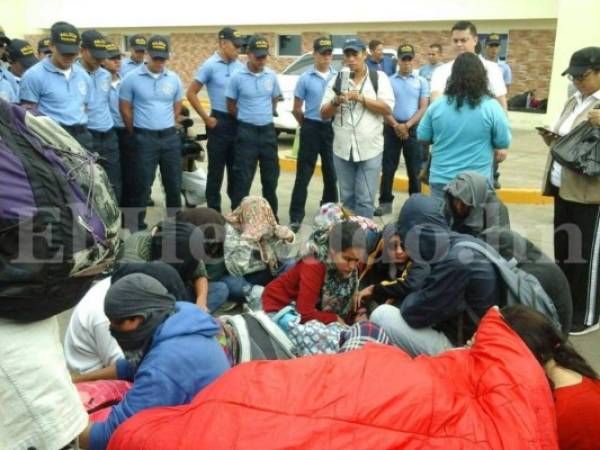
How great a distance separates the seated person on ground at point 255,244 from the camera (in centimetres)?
464

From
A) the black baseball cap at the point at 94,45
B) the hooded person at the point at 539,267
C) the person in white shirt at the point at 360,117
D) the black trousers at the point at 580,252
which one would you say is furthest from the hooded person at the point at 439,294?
the black baseball cap at the point at 94,45

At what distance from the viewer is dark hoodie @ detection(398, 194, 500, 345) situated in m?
3.07

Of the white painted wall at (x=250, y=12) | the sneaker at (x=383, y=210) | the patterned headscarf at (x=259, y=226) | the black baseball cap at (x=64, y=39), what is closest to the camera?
the patterned headscarf at (x=259, y=226)

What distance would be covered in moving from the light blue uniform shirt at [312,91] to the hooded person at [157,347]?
4047 mm

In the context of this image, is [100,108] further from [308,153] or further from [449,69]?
[449,69]

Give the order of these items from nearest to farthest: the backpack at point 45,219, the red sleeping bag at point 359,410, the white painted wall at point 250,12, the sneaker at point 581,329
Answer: the backpack at point 45,219 < the red sleeping bag at point 359,410 < the sneaker at point 581,329 < the white painted wall at point 250,12

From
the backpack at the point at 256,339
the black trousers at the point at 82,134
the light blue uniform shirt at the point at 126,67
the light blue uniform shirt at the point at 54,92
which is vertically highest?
the light blue uniform shirt at the point at 126,67

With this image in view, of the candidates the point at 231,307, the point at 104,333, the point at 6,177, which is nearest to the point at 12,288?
the point at 6,177

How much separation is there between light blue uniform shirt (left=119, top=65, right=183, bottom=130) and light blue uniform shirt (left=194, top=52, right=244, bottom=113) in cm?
52

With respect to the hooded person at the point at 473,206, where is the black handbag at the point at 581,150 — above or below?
above

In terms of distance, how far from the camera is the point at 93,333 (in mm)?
3111

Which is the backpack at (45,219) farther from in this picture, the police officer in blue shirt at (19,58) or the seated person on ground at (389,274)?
the police officer in blue shirt at (19,58)

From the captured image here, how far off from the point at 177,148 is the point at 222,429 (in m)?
4.68

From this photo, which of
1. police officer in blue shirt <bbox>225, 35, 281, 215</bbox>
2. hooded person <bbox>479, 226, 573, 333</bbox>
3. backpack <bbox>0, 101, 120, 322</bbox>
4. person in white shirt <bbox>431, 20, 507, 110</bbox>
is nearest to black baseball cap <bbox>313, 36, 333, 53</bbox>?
police officer in blue shirt <bbox>225, 35, 281, 215</bbox>
